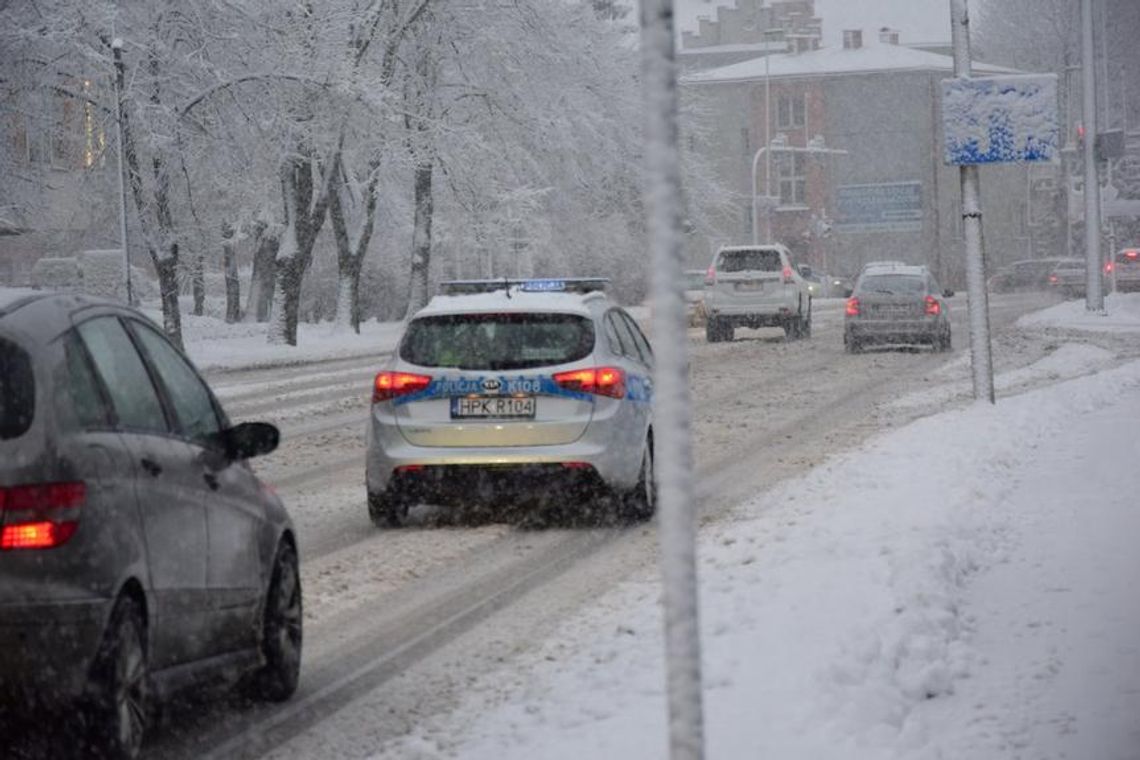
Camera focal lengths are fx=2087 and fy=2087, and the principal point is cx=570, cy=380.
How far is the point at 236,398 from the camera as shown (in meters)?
28.2

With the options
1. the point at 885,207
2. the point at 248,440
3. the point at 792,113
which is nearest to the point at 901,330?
the point at 248,440

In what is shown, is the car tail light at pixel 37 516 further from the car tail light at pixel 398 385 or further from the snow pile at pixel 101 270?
the snow pile at pixel 101 270

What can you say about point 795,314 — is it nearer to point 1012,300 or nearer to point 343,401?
point 343,401

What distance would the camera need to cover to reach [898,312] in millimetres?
35844

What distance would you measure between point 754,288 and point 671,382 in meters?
39.2

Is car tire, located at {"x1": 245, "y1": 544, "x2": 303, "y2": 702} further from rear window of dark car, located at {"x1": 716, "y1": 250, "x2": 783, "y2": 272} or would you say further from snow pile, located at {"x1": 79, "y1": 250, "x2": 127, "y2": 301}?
snow pile, located at {"x1": 79, "y1": 250, "x2": 127, "y2": 301}

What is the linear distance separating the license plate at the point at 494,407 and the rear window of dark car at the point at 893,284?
23.7 meters

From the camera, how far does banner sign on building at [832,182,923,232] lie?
10544 centimetres

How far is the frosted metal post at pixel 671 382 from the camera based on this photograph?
12.5ft

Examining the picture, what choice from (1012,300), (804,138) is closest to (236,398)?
(1012,300)

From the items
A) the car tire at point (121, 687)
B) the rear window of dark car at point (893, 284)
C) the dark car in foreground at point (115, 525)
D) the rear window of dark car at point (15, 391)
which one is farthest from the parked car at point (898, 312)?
the rear window of dark car at point (15, 391)

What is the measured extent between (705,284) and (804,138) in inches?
2659

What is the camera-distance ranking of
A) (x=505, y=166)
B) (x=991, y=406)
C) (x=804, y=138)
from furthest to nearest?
(x=804, y=138), (x=505, y=166), (x=991, y=406)

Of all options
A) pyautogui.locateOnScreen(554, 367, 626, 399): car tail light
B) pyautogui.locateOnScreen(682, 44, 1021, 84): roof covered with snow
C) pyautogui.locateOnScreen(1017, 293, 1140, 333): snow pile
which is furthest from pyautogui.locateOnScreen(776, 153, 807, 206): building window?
pyautogui.locateOnScreen(554, 367, 626, 399): car tail light
